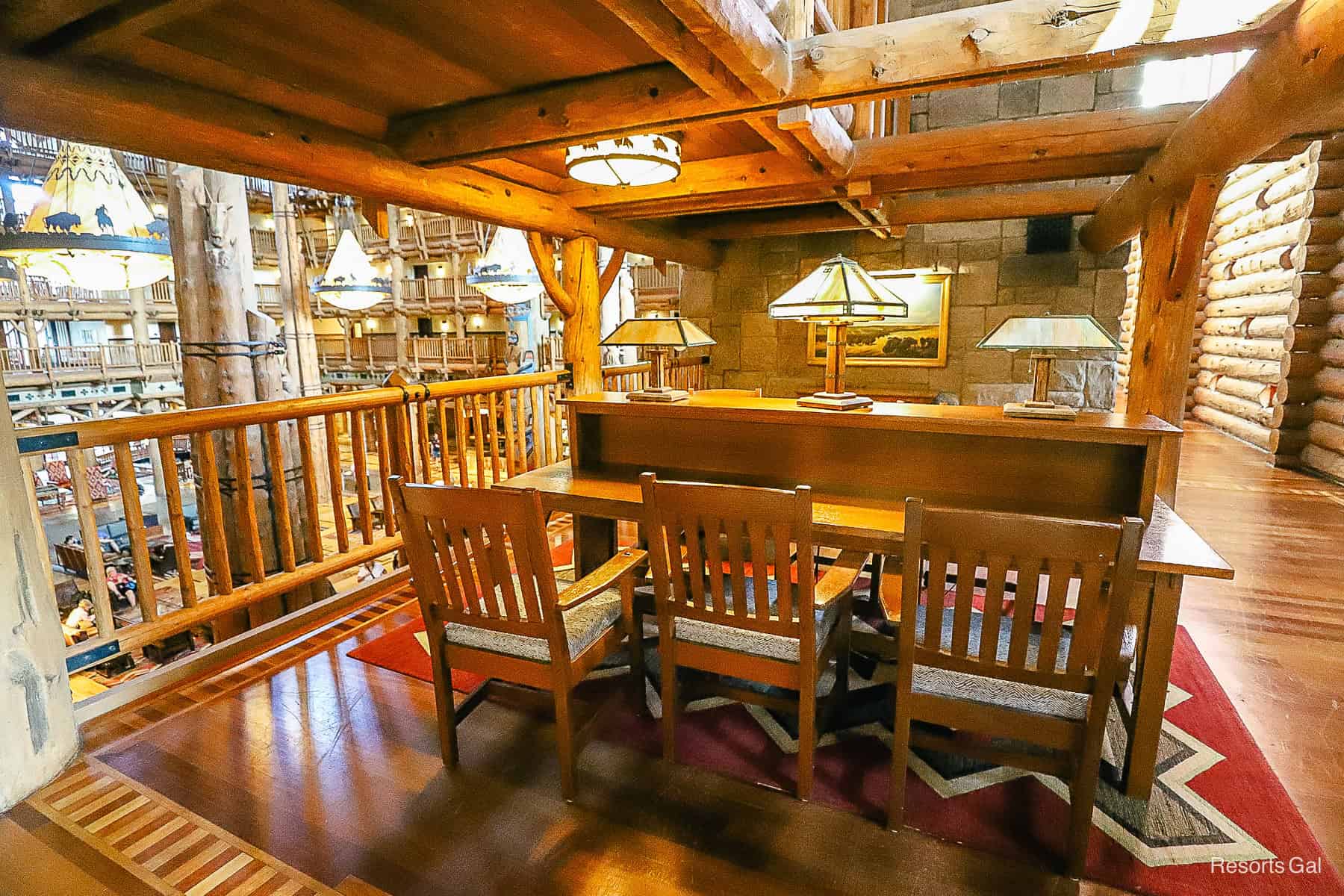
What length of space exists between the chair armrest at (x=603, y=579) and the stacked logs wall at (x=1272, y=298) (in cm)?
695

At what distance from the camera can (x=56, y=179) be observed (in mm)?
3738

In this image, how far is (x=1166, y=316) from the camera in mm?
3574

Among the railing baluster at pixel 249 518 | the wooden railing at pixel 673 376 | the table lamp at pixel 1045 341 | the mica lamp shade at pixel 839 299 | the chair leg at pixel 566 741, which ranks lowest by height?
the chair leg at pixel 566 741

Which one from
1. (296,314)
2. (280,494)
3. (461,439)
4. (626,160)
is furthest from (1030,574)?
(296,314)

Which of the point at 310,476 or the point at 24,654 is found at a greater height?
the point at 310,476

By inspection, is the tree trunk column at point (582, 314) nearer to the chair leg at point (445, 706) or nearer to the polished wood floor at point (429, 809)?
the polished wood floor at point (429, 809)

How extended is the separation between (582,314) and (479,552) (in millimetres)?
3806

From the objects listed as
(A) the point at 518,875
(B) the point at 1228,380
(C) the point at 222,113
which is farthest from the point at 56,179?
(B) the point at 1228,380

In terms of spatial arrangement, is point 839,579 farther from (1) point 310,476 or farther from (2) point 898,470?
(1) point 310,476

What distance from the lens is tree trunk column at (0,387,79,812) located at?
6.20 feet

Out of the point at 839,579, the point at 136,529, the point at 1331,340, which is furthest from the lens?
the point at 1331,340

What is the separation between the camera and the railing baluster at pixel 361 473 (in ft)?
11.0

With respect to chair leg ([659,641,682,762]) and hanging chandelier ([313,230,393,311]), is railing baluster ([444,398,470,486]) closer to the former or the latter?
chair leg ([659,641,682,762])

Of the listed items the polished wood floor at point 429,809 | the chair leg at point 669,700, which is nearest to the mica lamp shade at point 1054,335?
the chair leg at point 669,700
